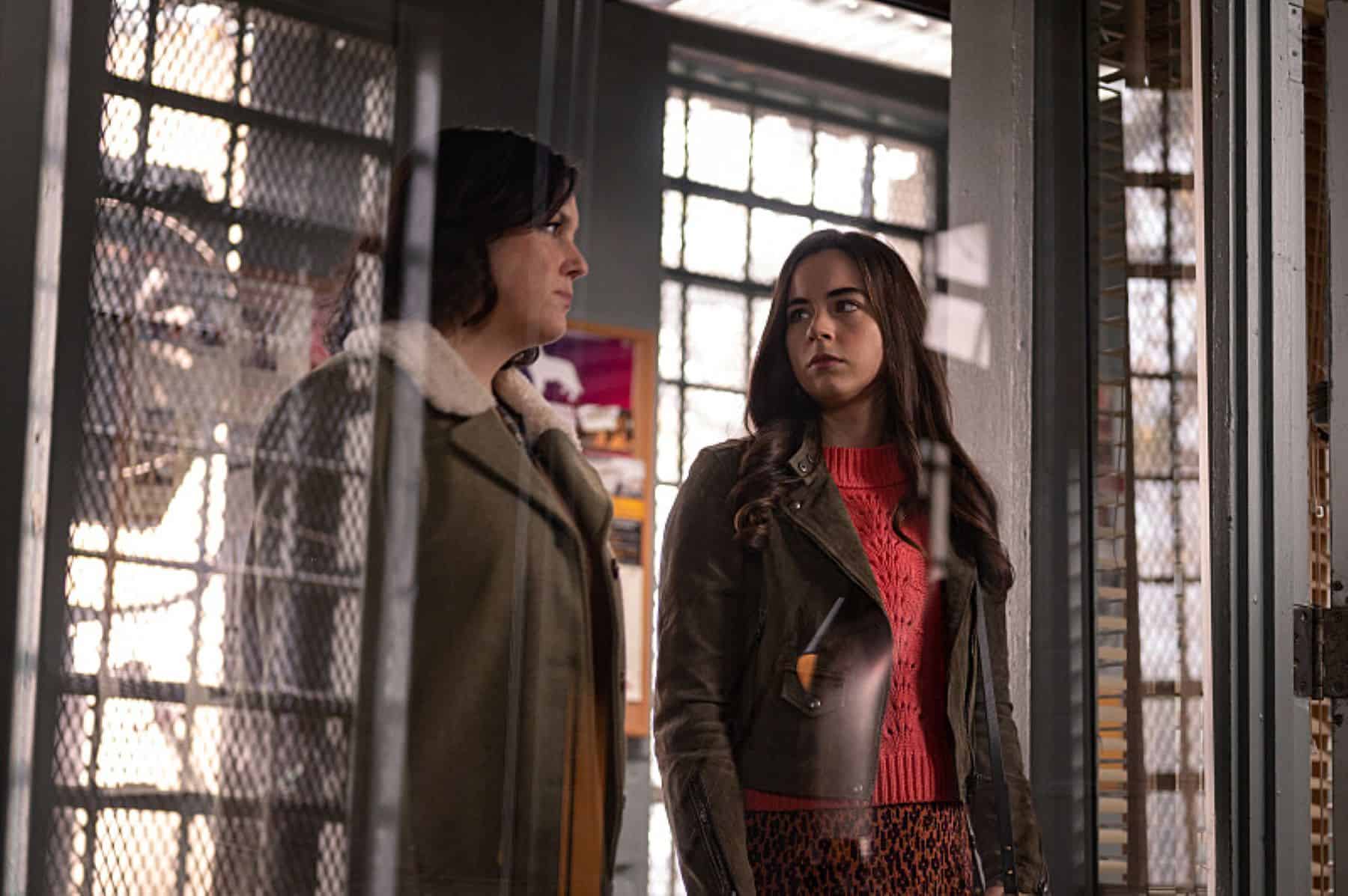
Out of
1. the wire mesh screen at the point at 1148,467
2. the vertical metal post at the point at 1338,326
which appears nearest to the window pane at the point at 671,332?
the wire mesh screen at the point at 1148,467

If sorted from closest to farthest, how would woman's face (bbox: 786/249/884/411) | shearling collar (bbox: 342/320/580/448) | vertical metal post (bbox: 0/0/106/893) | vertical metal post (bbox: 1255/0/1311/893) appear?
vertical metal post (bbox: 0/0/106/893) → shearling collar (bbox: 342/320/580/448) → woman's face (bbox: 786/249/884/411) → vertical metal post (bbox: 1255/0/1311/893)

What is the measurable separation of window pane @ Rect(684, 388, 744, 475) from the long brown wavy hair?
0.02 metres

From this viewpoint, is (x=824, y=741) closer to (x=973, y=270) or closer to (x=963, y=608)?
(x=963, y=608)

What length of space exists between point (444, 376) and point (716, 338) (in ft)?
1.12

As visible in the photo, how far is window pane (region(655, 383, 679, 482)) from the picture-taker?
185 centimetres

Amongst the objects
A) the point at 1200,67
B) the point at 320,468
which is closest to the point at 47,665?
the point at 320,468

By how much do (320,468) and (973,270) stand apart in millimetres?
908

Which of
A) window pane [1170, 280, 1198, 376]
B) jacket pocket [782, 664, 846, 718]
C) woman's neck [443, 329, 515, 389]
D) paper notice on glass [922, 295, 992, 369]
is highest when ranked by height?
window pane [1170, 280, 1198, 376]

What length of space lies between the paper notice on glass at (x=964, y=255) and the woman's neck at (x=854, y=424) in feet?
0.68

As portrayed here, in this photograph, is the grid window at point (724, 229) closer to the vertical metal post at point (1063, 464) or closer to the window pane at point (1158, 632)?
the vertical metal post at point (1063, 464)

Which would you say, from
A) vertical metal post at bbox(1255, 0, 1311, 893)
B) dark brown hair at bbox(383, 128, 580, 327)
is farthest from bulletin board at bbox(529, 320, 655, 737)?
vertical metal post at bbox(1255, 0, 1311, 893)

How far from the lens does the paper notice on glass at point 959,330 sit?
6.73 ft

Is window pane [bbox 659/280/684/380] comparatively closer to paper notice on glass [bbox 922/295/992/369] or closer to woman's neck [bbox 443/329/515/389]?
woman's neck [bbox 443/329/515/389]

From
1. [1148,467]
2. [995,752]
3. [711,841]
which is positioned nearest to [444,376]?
[711,841]
